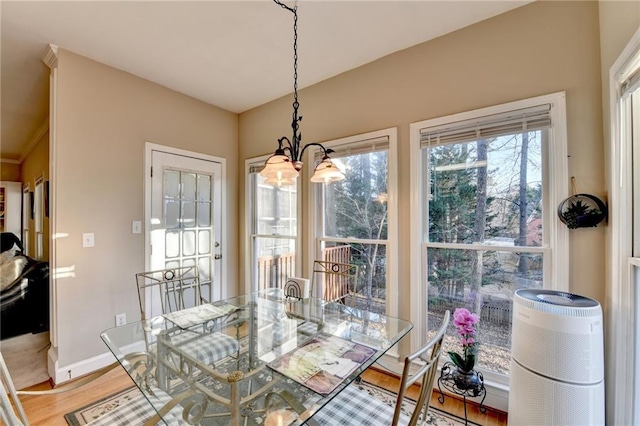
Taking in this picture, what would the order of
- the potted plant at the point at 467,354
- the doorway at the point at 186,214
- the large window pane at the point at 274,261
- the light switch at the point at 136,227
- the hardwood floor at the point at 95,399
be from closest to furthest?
the potted plant at the point at 467,354
the hardwood floor at the point at 95,399
the light switch at the point at 136,227
the doorway at the point at 186,214
the large window pane at the point at 274,261

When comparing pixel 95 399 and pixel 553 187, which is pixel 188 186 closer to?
pixel 95 399

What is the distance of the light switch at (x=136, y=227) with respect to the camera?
273 cm

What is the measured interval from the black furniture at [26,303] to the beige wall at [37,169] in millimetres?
916

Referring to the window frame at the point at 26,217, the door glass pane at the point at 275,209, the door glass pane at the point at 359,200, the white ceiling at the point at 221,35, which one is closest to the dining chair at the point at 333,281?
the door glass pane at the point at 359,200

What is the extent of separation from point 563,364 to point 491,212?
1016 mm

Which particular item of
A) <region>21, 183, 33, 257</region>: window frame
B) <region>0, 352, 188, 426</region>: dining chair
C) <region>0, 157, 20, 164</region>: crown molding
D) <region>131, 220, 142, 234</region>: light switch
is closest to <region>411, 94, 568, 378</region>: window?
<region>0, 352, 188, 426</region>: dining chair

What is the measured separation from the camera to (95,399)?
6.79 feet

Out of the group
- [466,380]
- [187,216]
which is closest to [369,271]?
[466,380]

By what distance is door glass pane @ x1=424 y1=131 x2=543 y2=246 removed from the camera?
6.15ft

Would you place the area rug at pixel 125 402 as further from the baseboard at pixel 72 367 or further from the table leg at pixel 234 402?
the table leg at pixel 234 402

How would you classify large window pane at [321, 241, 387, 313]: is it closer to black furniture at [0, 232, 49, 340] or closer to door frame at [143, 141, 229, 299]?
door frame at [143, 141, 229, 299]

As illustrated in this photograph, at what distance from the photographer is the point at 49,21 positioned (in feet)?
6.56

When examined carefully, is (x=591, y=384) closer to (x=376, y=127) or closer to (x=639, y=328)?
(x=639, y=328)

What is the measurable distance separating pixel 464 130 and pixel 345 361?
1.82 m
